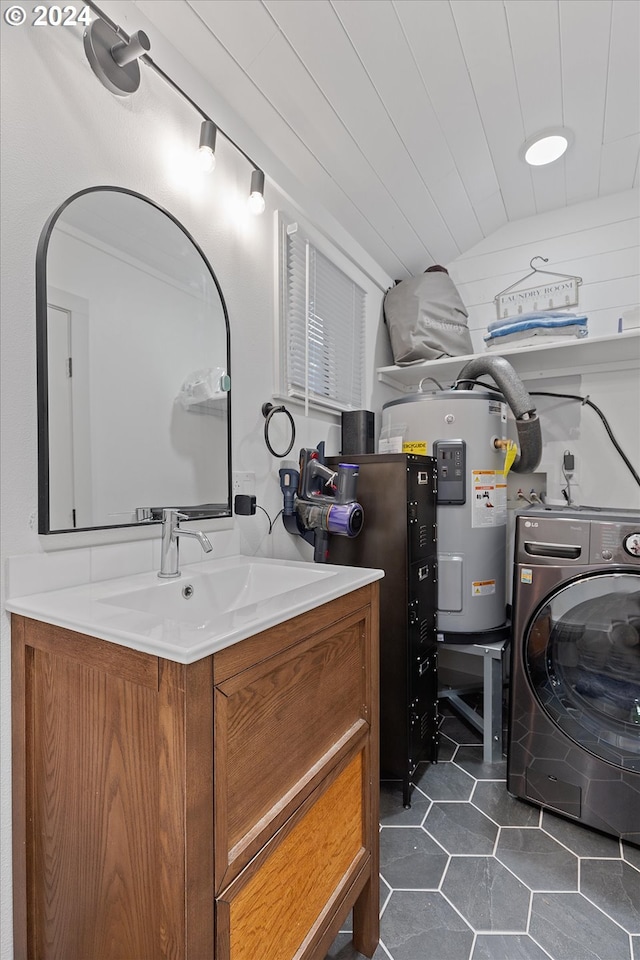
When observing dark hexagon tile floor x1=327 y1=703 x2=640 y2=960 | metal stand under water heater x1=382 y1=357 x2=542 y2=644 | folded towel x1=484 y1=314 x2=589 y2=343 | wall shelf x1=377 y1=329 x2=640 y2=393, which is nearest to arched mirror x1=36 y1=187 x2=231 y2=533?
metal stand under water heater x1=382 y1=357 x2=542 y2=644

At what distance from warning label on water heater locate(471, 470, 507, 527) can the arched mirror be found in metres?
1.13

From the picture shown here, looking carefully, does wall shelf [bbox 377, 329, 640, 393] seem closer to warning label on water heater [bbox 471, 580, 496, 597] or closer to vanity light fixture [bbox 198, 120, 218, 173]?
warning label on water heater [bbox 471, 580, 496, 597]

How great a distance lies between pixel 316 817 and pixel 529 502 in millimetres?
1996

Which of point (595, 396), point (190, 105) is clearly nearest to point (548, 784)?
point (595, 396)

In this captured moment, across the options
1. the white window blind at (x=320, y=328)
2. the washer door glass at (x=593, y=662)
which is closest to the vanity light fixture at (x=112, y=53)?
the white window blind at (x=320, y=328)

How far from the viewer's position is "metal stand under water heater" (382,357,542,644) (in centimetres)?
204

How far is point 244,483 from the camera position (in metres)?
1.59

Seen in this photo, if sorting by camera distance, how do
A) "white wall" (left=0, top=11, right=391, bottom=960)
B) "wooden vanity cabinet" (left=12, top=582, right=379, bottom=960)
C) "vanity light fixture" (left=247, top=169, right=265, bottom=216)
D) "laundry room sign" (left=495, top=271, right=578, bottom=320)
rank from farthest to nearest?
1. "laundry room sign" (left=495, top=271, right=578, bottom=320)
2. "vanity light fixture" (left=247, top=169, right=265, bottom=216)
3. "white wall" (left=0, top=11, right=391, bottom=960)
4. "wooden vanity cabinet" (left=12, top=582, right=379, bottom=960)

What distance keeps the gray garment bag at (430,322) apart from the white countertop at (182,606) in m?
1.54

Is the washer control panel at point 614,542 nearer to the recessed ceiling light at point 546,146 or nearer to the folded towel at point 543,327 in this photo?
the folded towel at point 543,327

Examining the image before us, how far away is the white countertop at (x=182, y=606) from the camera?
0.70 m

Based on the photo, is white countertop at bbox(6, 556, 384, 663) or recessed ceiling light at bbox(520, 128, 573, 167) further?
recessed ceiling light at bbox(520, 128, 573, 167)

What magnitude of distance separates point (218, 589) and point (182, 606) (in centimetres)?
13

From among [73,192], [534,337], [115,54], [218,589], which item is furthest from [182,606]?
[534,337]
